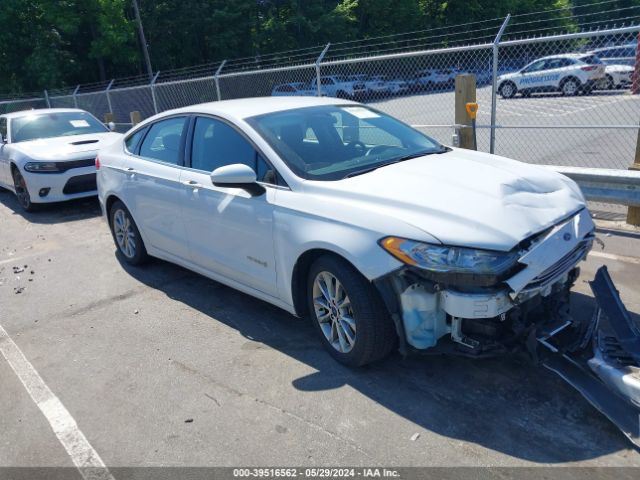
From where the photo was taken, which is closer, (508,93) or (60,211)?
(60,211)

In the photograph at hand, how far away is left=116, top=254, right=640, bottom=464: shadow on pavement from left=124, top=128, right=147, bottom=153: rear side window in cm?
243

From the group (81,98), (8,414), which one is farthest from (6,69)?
(8,414)

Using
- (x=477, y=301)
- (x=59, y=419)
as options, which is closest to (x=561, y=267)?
(x=477, y=301)

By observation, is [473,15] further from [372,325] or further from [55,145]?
[372,325]

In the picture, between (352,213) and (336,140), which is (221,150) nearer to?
(336,140)

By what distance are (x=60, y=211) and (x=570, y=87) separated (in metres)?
11.6

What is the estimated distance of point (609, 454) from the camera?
102 inches

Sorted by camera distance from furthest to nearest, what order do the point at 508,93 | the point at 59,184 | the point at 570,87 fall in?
the point at 508,93
the point at 570,87
the point at 59,184

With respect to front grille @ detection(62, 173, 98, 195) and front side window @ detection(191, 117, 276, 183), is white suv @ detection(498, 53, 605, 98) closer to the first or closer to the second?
front side window @ detection(191, 117, 276, 183)

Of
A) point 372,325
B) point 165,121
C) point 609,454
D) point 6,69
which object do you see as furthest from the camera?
point 6,69

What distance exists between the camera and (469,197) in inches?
127

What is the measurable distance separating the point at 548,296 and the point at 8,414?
11.2 ft

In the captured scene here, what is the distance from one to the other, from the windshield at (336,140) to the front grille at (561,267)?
134cm

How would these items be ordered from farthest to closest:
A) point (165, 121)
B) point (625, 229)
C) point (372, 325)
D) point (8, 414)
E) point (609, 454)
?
point (625, 229), point (165, 121), point (8, 414), point (372, 325), point (609, 454)
